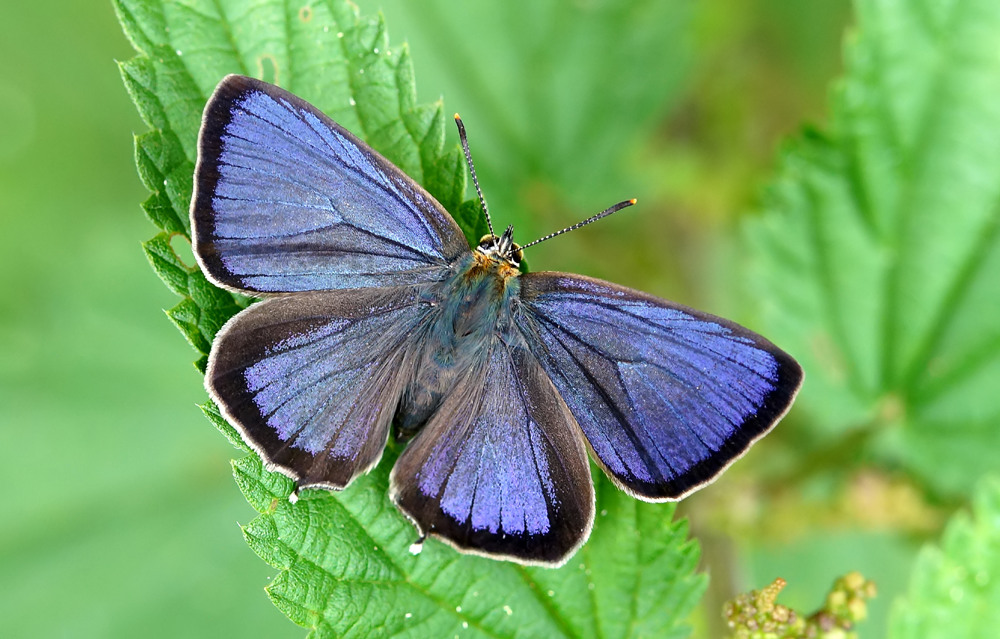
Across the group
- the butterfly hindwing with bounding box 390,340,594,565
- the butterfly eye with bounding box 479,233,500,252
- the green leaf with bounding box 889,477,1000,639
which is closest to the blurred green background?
the green leaf with bounding box 889,477,1000,639

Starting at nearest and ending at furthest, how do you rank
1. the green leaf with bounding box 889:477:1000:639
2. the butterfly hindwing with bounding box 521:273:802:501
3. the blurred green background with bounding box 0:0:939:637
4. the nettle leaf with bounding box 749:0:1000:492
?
the butterfly hindwing with bounding box 521:273:802:501 < the green leaf with bounding box 889:477:1000:639 < the nettle leaf with bounding box 749:0:1000:492 < the blurred green background with bounding box 0:0:939:637

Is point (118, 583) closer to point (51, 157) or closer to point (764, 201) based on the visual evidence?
point (51, 157)

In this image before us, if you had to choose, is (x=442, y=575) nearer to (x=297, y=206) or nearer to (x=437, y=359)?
(x=437, y=359)

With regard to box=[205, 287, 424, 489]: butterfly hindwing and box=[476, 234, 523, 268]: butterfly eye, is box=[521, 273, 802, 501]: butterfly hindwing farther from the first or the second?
box=[205, 287, 424, 489]: butterfly hindwing

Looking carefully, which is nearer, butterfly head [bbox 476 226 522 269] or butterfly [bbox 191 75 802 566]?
butterfly [bbox 191 75 802 566]

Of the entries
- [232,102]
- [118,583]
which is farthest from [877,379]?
[118,583]

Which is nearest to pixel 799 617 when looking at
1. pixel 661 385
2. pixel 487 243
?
pixel 661 385
